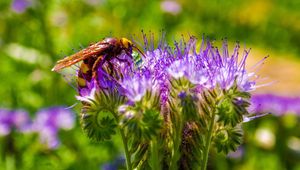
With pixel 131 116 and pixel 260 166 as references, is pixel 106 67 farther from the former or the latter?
pixel 260 166

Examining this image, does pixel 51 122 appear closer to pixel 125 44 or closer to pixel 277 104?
pixel 277 104

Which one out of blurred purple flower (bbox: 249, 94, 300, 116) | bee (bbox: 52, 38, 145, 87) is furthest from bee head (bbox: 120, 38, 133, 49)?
blurred purple flower (bbox: 249, 94, 300, 116)

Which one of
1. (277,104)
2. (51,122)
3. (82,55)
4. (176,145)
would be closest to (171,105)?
(176,145)

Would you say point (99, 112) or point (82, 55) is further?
point (82, 55)

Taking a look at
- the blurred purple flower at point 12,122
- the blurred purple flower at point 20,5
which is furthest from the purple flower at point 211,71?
the blurred purple flower at point 20,5

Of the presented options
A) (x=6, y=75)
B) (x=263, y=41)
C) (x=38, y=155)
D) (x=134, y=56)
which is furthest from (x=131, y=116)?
(x=263, y=41)

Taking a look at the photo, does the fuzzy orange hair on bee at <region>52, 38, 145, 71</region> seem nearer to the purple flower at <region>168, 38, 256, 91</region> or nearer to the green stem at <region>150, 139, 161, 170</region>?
the purple flower at <region>168, 38, 256, 91</region>
